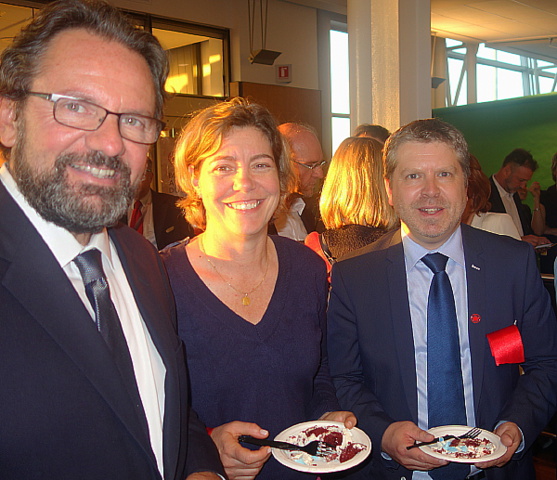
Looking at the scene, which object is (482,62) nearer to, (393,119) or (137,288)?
(393,119)

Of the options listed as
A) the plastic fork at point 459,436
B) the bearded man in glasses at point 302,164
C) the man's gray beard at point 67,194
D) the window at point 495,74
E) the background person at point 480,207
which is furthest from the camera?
the window at point 495,74

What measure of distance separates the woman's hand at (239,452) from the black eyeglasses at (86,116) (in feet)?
2.84

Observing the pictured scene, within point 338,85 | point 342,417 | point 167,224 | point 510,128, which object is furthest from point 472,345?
point 338,85

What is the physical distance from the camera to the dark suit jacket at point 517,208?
6.04 m

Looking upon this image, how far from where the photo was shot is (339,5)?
30.5ft

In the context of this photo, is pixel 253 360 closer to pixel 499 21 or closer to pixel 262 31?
pixel 262 31

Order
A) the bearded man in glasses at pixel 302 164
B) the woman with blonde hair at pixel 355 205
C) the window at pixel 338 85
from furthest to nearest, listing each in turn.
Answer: the window at pixel 338 85 → the bearded man in glasses at pixel 302 164 → the woman with blonde hair at pixel 355 205

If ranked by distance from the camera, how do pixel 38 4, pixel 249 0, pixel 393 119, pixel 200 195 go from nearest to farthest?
1. pixel 200 195
2. pixel 393 119
3. pixel 38 4
4. pixel 249 0

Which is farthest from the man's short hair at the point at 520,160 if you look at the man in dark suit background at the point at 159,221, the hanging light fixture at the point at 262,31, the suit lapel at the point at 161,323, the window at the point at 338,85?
the suit lapel at the point at 161,323

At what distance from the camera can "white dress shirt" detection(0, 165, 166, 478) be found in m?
1.10

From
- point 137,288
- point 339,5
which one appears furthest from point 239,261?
point 339,5

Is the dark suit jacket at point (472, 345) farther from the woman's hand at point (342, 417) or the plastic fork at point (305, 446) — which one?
the plastic fork at point (305, 446)

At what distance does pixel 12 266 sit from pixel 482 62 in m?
14.1

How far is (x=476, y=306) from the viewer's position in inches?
70.4
